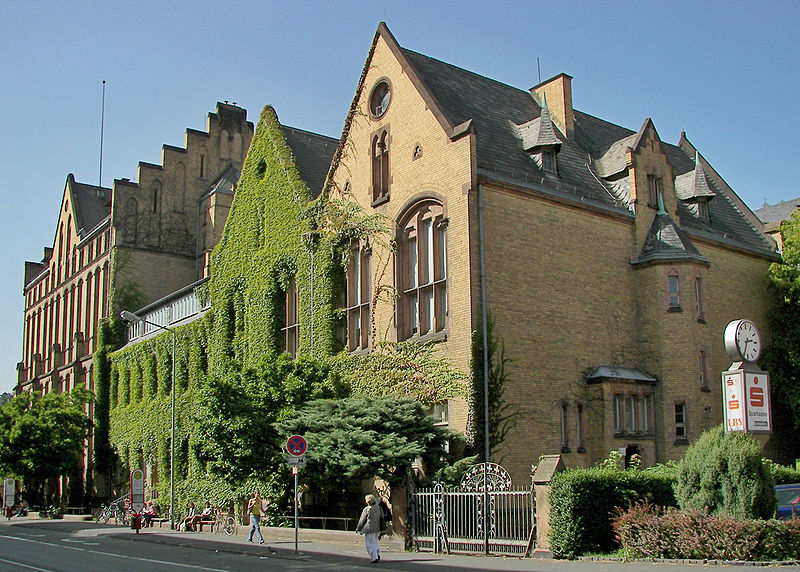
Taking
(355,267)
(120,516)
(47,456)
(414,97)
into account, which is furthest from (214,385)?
(47,456)

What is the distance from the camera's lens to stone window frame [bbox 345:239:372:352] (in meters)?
29.3

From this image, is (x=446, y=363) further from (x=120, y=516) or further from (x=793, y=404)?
(x=120, y=516)

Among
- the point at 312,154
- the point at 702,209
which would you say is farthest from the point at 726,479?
the point at 312,154

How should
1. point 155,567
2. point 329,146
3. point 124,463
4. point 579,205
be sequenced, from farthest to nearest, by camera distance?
point 124,463 < point 329,146 < point 579,205 < point 155,567

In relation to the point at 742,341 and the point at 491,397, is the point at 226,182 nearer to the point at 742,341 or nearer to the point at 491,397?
the point at 491,397

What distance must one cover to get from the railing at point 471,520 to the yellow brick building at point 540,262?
3.41 metres

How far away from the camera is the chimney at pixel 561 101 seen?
32625mm

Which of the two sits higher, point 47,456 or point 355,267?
point 355,267

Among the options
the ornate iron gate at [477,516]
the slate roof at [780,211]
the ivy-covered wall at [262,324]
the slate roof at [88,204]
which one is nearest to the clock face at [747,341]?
the ornate iron gate at [477,516]

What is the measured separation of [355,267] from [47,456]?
989 inches

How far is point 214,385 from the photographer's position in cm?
2620

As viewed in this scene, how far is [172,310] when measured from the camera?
43906 millimetres

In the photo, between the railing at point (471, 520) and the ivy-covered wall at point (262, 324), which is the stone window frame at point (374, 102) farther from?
the railing at point (471, 520)

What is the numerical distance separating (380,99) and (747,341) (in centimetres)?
1490
